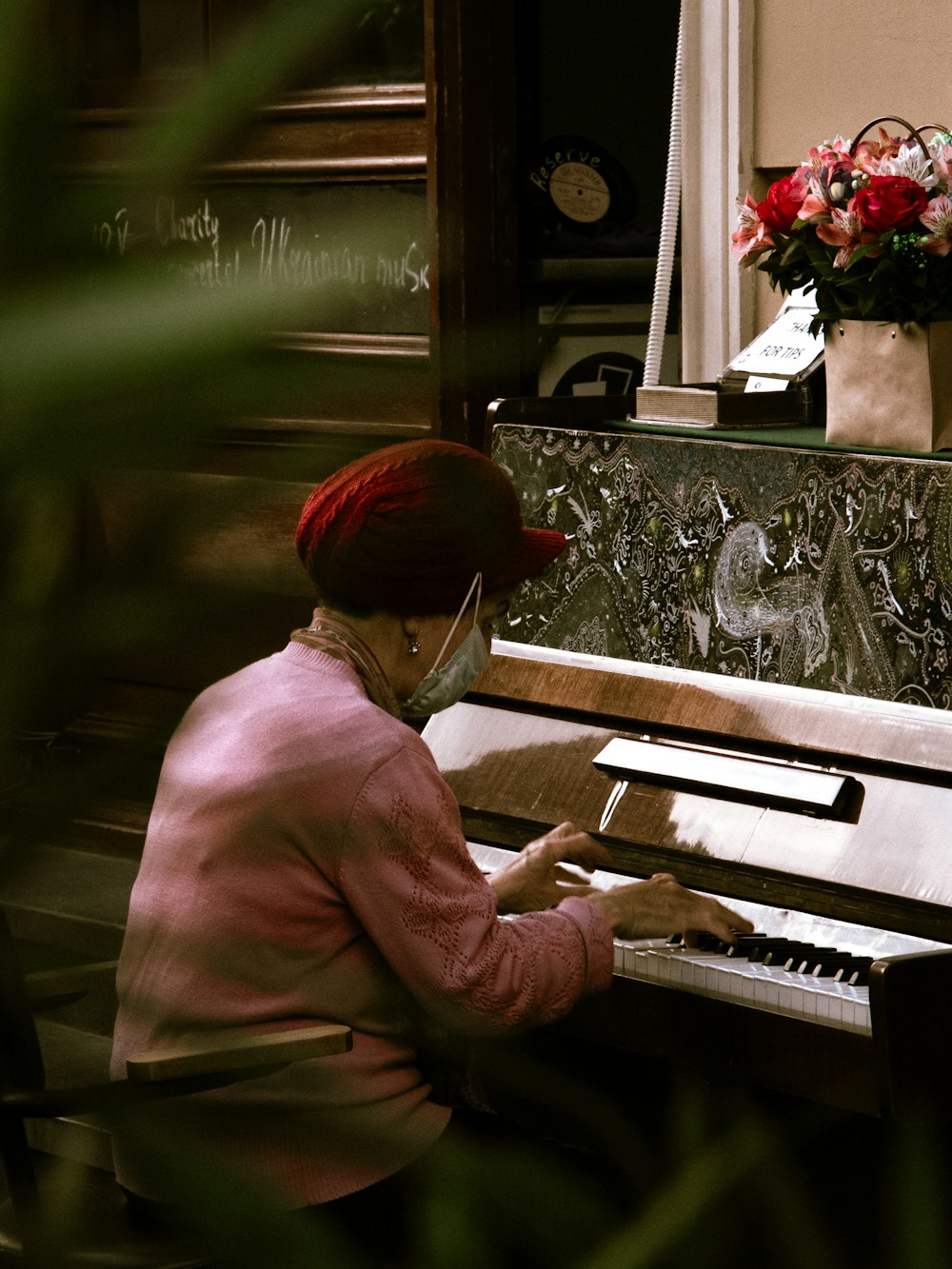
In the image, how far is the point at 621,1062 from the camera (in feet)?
8.48

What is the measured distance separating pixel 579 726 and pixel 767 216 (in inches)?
29.6

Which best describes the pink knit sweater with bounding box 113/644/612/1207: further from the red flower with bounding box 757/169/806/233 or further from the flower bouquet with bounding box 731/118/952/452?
the red flower with bounding box 757/169/806/233

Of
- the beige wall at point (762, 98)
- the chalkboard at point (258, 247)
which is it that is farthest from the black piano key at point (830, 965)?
the chalkboard at point (258, 247)

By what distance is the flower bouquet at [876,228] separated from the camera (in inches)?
84.6

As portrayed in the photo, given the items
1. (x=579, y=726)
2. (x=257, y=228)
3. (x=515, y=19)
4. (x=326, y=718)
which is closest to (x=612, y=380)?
(x=515, y=19)

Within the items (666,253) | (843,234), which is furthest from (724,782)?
(666,253)

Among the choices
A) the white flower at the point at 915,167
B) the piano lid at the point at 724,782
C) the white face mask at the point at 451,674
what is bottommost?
the piano lid at the point at 724,782

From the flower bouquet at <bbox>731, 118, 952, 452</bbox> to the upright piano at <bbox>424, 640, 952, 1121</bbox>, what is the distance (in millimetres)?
391

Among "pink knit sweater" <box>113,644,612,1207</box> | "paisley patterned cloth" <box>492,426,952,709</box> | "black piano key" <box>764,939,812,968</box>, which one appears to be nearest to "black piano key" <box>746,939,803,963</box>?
"black piano key" <box>764,939,812,968</box>

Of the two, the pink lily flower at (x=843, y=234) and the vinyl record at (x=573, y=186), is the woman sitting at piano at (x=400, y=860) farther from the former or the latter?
the vinyl record at (x=573, y=186)

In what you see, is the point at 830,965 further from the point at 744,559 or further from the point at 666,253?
the point at 666,253

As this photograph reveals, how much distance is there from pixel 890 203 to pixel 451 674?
0.82 metres

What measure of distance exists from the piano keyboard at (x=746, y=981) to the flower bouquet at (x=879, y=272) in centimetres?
73

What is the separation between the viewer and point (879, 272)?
85.2 inches
